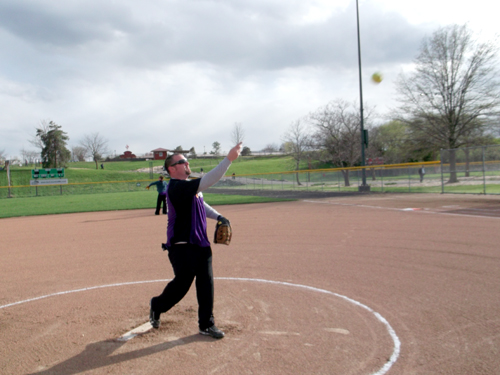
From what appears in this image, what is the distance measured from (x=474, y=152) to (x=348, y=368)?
2282 cm

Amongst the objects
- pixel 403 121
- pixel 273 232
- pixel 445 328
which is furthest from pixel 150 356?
pixel 403 121

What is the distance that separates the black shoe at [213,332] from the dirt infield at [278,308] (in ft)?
0.26

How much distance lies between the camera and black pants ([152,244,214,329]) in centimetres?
409

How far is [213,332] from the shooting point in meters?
4.16

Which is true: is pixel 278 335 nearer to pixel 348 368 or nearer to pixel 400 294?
pixel 348 368

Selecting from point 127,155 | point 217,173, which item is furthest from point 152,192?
point 127,155

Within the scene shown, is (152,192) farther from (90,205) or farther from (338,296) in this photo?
(338,296)

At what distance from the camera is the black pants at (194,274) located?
13.4ft

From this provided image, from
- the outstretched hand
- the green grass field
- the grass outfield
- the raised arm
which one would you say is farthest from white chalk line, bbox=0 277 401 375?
the green grass field

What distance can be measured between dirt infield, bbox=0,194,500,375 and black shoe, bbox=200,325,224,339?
79 mm

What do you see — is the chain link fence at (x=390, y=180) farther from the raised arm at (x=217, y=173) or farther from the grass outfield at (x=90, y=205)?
the raised arm at (x=217, y=173)

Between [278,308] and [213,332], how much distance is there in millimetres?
1172

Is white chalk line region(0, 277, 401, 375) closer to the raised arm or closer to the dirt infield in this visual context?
Answer: the dirt infield

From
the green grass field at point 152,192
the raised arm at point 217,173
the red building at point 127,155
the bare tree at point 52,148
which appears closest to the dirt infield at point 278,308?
the raised arm at point 217,173
